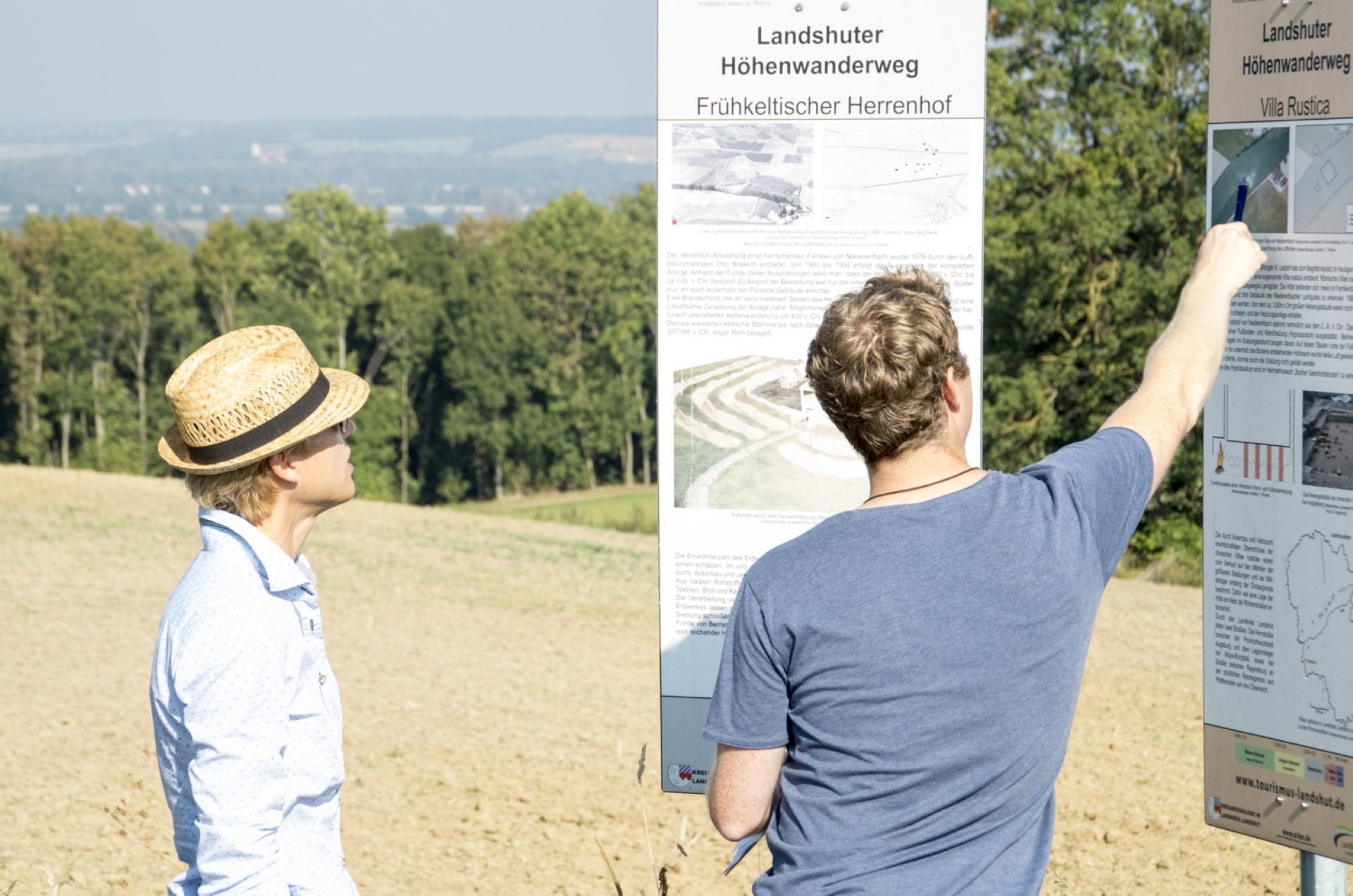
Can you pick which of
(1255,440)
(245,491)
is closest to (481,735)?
(1255,440)

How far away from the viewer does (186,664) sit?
2.45 m

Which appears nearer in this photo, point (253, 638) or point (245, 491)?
point (253, 638)

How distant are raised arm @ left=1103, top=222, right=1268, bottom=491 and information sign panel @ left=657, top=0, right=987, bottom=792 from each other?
65 centimetres

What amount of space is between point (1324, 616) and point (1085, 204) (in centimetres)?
2171

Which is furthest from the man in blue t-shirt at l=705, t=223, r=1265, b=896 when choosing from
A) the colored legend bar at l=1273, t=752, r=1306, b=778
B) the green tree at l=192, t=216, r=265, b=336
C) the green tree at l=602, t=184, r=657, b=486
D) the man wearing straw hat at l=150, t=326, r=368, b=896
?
the green tree at l=192, t=216, r=265, b=336

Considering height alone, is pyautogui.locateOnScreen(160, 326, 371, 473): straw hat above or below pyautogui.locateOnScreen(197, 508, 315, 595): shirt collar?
above

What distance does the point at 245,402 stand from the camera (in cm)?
274

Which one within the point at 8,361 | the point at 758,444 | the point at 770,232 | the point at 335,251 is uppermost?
the point at 335,251

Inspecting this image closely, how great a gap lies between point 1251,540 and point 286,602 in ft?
8.57

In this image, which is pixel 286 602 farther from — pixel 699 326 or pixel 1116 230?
pixel 1116 230

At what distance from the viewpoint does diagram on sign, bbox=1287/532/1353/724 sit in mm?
3533

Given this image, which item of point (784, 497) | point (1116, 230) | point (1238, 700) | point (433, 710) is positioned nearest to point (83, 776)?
point (433, 710)

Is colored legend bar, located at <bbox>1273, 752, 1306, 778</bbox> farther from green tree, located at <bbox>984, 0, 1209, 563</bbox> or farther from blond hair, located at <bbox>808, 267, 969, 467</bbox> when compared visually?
green tree, located at <bbox>984, 0, 1209, 563</bbox>

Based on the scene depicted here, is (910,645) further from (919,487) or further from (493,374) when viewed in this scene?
(493,374)
